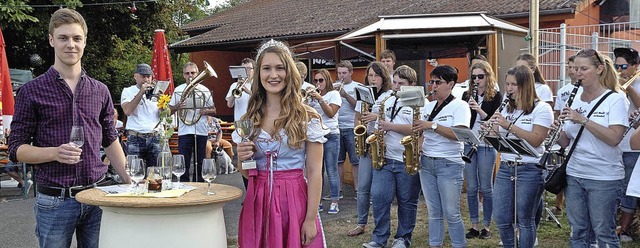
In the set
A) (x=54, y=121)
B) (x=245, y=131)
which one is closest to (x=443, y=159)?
(x=245, y=131)

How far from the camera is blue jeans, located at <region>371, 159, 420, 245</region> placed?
233 inches

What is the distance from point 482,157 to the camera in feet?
21.1

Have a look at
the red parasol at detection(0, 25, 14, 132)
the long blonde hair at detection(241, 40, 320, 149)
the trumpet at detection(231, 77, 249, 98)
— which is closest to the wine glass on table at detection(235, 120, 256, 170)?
the long blonde hair at detection(241, 40, 320, 149)

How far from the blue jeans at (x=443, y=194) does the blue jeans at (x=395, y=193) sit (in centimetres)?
40

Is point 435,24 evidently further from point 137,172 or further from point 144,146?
point 137,172

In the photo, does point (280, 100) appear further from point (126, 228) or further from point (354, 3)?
point (354, 3)

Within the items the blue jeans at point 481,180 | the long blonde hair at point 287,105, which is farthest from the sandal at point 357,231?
the long blonde hair at point 287,105

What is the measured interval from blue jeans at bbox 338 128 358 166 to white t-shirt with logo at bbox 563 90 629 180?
3.99 metres

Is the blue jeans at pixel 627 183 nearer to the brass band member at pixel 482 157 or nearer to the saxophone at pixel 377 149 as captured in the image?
the brass band member at pixel 482 157

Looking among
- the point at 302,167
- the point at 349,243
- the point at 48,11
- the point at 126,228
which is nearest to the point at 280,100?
the point at 302,167

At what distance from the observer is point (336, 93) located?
7.61 m

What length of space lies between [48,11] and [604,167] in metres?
15.5

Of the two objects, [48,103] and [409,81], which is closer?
[48,103]

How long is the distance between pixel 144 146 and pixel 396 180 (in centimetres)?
344
